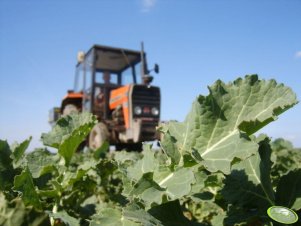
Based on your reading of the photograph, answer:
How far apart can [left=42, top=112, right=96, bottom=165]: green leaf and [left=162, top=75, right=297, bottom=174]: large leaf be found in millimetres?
355

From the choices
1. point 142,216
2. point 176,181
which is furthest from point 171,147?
point 142,216

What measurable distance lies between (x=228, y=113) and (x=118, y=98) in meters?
8.46

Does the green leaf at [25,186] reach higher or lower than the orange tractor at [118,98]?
lower

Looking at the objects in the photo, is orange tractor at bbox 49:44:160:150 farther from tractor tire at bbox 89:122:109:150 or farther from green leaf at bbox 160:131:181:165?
green leaf at bbox 160:131:181:165

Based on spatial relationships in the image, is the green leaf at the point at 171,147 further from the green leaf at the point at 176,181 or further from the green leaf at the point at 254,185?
the green leaf at the point at 254,185

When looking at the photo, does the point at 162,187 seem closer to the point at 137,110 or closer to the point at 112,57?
the point at 137,110

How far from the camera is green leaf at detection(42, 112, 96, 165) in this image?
120cm

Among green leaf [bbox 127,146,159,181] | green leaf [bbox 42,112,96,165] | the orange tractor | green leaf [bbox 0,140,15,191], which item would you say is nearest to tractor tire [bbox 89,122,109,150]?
the orange tractor

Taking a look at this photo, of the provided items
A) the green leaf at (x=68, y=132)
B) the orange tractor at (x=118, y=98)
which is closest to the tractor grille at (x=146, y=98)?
the orange tractor at (x=118, y=98)

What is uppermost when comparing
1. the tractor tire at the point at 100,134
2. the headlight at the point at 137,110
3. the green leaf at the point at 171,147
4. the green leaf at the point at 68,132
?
the headlight at the point at 137,110

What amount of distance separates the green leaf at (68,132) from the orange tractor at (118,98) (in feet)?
24.3

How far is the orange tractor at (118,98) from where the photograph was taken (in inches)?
355

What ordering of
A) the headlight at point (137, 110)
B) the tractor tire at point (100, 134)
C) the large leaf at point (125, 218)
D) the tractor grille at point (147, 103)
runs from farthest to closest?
1. the headlight at point (137, 110)
2. the tractor grille at point (147, 103)
3. the tractor tire at point (100, 134)
4. the large leaf at point (125, 218)

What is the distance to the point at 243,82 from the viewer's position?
3.14 ft
